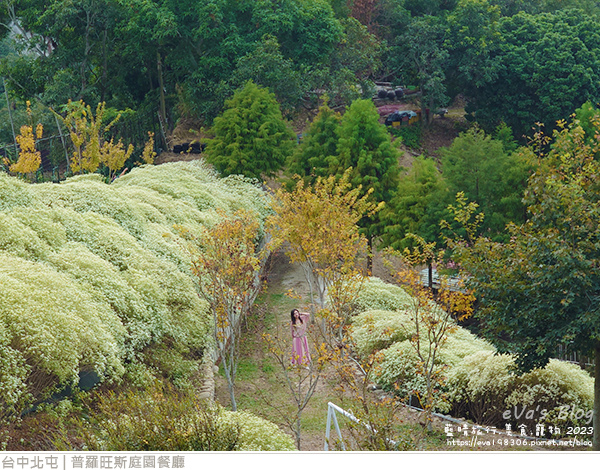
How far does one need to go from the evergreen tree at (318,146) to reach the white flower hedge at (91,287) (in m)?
5.39

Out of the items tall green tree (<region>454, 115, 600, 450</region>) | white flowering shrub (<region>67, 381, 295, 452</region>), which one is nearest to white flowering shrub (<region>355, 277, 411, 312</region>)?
tall green tree (<region>454, 115, 600, 450</region>)

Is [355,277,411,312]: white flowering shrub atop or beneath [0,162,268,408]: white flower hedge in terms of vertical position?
beneath

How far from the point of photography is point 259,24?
100 feet

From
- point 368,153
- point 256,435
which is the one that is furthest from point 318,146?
point 256,435

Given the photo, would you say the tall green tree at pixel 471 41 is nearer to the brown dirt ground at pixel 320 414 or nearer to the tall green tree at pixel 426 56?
the tall green tree at pixel 426 56

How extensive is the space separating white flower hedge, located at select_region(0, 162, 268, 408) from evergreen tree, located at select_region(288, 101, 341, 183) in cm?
539

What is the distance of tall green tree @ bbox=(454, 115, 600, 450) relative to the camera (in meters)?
7.81

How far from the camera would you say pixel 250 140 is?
22.1 m

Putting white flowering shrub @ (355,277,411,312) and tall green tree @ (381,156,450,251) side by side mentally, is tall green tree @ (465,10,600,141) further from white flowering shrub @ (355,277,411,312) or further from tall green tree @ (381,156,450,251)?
white flowering shrub @ (355,277,411,312)

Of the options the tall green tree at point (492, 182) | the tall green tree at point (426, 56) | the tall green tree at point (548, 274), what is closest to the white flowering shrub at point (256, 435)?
the tall green tree at point (548, 274)

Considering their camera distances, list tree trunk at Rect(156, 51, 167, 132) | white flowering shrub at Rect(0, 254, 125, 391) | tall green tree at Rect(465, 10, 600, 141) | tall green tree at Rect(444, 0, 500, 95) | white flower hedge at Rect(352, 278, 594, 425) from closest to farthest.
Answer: white flowering shrub at Rect(0, 254, 125, 391) < white flower hedge at Rect(352, 278, 594, 425) < tree trunk at Rect(156, 51, 167, 132) < tall green tree at Rect(465, 10, 600, 141) < tall green tree at Rect(444, 0, 500, 95)

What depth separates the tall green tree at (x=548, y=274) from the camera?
781 cm

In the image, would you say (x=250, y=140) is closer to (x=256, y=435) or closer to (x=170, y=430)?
(x=256, y=435)

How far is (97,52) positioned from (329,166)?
15764 millimetres
